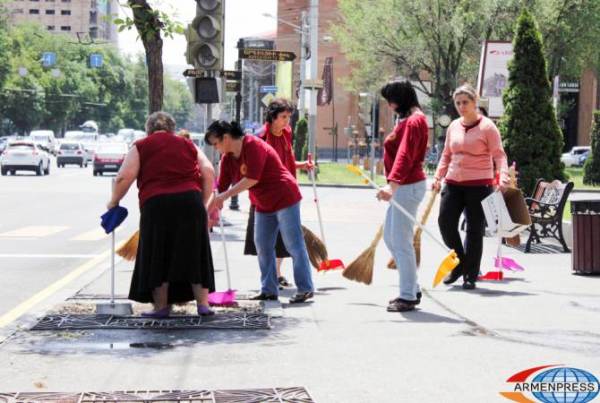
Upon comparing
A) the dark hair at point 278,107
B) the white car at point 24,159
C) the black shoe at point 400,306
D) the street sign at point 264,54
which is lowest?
the white car at point 24,159

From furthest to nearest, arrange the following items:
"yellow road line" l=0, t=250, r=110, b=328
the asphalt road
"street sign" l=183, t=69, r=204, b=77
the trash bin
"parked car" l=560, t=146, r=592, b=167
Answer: "parked car" l=560, t=146, r=592, b=167 → "street sign" l=183, t=69, r=204, b=77 → the trash bin → the asphalt road → "yellow road line" l=0, t=250, r=110, b=328

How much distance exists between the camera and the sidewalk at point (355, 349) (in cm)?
621

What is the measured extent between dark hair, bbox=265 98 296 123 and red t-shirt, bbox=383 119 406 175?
126 cm

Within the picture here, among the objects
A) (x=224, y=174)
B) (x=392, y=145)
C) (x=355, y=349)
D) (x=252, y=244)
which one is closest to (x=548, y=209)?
(x=252, y=244)

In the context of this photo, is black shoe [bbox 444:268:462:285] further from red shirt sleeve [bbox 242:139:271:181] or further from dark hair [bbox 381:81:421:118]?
red shirt sleeve [bbox 242:139:271:181]

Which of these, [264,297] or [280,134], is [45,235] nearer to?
[280,134]

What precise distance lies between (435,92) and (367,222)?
35.3 metres

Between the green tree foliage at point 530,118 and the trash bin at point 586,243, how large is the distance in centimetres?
602

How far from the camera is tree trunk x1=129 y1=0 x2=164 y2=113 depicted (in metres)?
11.1

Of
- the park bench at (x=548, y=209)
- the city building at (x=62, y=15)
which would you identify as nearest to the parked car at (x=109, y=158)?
the park bench at (x=548, y=209)

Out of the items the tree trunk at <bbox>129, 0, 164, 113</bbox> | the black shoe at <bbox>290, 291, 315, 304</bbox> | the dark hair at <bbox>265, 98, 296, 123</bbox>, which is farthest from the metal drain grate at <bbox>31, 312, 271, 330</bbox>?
the tree trunk at <bbox>129, 0, 164, 113</bbox>

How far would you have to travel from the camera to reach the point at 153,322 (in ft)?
27.4

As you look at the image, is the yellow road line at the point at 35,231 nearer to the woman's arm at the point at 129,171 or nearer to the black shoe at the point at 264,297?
the black shoe at the point at 264,297

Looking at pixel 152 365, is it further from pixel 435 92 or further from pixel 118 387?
pixel 435 92
